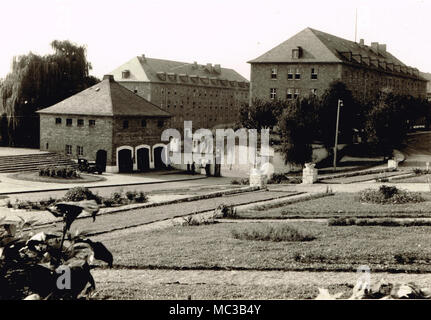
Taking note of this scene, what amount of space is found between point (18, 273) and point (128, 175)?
35451 mm

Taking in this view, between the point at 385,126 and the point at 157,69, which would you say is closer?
the point at 385,126

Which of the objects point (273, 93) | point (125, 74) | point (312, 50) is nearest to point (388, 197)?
point (312, 50)

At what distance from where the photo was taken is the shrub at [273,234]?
48.4ft

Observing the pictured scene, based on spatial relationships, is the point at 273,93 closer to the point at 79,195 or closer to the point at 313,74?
the point at 313,74

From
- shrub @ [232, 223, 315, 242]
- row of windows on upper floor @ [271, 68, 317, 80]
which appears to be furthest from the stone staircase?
row of windows on upper floor @ [271, 68, 317, 80]

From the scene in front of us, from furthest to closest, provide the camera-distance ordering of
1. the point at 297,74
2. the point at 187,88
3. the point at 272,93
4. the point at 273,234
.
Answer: the point at 187,88
the point at 272,93
the point at 297,74
the point at 273,234

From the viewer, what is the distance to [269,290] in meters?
9.30

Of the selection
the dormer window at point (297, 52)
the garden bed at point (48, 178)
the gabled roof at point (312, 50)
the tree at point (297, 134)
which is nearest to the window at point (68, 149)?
the garden bed at point (48, 178)

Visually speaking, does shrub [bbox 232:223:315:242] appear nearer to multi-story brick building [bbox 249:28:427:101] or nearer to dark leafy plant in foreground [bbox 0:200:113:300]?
dark leafy plant in foreground [bbox 0:200:113:300]

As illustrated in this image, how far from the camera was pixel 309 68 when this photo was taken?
6372 centimetres

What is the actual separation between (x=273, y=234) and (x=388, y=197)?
996 cm

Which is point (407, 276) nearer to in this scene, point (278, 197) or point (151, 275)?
point (151, 275)

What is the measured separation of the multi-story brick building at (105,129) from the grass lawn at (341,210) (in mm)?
23456
